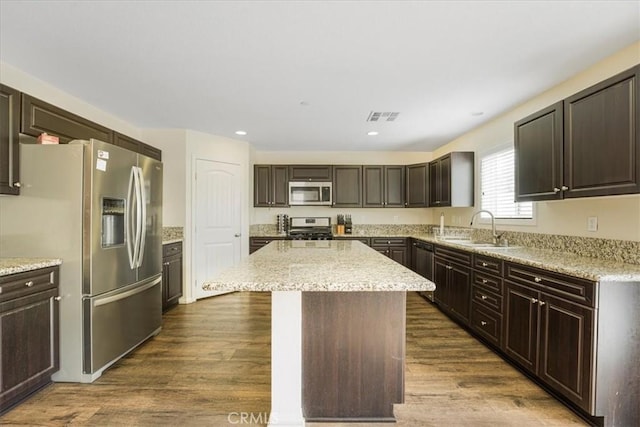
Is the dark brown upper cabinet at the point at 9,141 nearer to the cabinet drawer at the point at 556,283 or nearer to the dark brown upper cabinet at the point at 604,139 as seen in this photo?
the cabinet drawer at the point at 556,283

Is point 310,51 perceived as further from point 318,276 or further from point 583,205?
point 583,205

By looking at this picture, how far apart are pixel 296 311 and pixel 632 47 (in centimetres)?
280

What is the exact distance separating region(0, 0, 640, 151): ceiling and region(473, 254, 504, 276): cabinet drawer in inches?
60.0

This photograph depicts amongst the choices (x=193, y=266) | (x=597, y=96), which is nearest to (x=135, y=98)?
(x=193, y=266)

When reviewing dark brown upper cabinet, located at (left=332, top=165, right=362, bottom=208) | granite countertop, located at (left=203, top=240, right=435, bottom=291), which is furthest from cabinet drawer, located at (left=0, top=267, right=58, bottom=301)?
dark brown upper cabinet, located at (left=332, top=165, right=362, bottom=208)

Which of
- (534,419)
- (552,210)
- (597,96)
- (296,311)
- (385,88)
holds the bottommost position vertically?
(534,419)

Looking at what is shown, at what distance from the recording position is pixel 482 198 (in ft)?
13.1

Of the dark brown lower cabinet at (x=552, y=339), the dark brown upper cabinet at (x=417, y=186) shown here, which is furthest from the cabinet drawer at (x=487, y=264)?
the dark brown upper cabinet at (x=417, y=186)

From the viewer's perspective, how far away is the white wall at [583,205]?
2.11m

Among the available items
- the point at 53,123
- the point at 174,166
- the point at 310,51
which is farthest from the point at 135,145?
the point at 310,51

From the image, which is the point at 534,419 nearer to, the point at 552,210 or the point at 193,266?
the point at 552,210

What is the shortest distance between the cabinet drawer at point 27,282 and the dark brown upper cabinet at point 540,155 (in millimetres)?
→ 3721

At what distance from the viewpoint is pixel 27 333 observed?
2.00 meters

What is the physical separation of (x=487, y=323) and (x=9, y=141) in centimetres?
404
